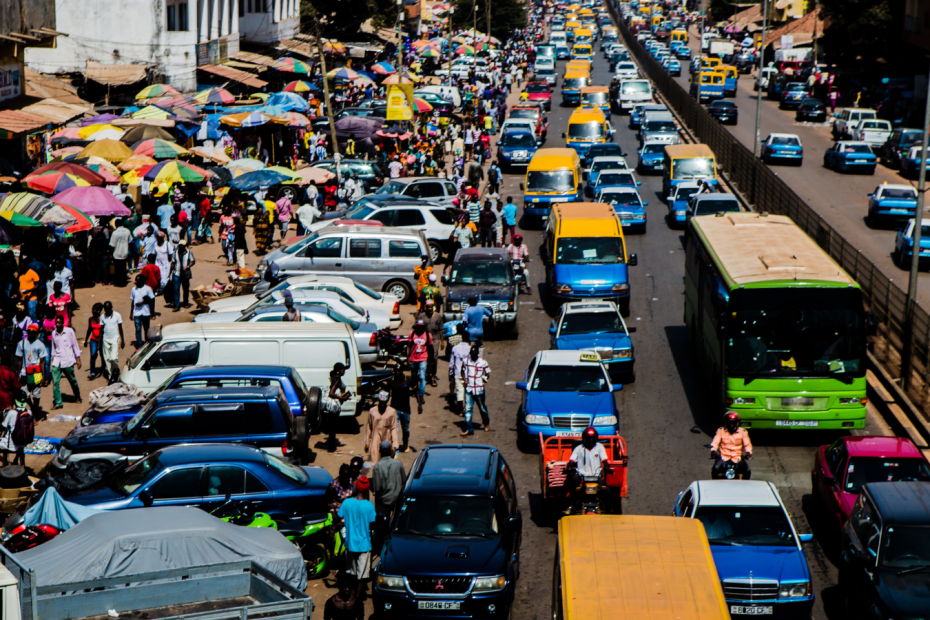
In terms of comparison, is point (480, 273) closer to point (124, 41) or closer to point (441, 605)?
point (441, 605)

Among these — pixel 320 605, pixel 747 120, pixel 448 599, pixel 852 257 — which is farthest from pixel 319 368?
pixel 747 120

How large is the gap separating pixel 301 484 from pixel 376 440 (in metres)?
2.50

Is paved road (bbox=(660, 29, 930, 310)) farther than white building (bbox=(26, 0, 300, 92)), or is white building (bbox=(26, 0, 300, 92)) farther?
white building (bbox=(26, 0, 300, 92))

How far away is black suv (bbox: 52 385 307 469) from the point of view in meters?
14.8

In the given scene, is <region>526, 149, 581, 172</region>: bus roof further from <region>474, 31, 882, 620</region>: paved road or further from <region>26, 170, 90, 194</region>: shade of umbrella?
<region>26, 170, 90, 194</region>: shade of umbrella

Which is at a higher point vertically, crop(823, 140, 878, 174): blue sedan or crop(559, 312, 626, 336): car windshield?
crop(823, 140, 878, 174): blue sedan

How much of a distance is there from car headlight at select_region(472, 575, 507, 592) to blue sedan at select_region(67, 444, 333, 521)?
2.85 metres

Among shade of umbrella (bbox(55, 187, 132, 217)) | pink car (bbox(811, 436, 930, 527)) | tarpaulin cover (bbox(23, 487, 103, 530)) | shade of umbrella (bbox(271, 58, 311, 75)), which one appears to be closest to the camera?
tarpaulin cover (bbox(23, 487, 103, 530))

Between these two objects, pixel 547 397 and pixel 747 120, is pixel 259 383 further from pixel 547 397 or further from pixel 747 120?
pixel 747 120

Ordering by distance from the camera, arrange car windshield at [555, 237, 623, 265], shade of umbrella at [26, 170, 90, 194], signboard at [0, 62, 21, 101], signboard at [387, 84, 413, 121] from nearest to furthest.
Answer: car windshield at [555, 237, 623, 265], shade of umbrella at [26, 170, 90, 194], signboard at [0, 62, 21, 101], signboard at [387, 84, 413, 121]

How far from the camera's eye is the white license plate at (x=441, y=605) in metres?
11.0

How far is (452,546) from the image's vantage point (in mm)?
11430

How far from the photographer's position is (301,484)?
13.2 m

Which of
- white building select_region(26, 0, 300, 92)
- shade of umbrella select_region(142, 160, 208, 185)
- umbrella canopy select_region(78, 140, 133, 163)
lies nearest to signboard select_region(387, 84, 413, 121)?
umbrella canopy select_region(78, 140, 133, 163)
